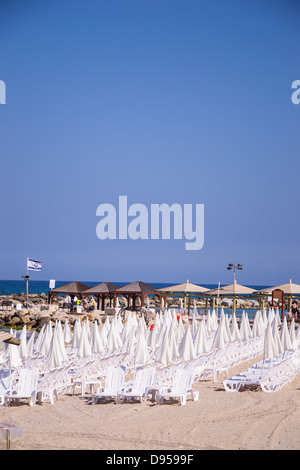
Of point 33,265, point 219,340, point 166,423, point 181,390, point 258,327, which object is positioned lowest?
point 166,423

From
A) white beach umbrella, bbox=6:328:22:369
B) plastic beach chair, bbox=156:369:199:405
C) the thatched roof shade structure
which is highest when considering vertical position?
the thatched roof shade structure

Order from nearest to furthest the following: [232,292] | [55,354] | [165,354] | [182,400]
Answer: [182,400] < [55,354] < [165,354] < [232,292]

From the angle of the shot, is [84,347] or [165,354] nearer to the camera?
[165,354]

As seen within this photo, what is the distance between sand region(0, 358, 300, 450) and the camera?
7598 mm

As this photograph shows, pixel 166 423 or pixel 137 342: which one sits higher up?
pixel 137 342

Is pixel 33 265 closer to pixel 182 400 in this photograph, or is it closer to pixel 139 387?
pixel 139 387

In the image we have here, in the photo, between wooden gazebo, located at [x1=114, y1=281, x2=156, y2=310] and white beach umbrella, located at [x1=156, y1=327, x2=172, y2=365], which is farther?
wooden gazebo, located at [x1=114, y1=281, x2=156, y2=310]

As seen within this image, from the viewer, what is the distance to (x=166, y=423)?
888 cm

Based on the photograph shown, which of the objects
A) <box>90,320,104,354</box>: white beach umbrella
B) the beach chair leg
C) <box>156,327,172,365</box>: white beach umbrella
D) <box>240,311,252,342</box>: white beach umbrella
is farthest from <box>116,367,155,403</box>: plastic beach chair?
<box>240,311,252,342</box>: white beach umbrella

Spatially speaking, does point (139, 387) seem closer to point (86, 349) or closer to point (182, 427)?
point (182, 427)

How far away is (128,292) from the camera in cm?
2886

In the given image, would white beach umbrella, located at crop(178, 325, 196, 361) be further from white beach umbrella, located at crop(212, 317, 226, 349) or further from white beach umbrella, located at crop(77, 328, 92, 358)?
white beach umbrella, located at crop(77, 328, 92, 358)

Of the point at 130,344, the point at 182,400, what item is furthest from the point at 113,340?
the point at 182,400
